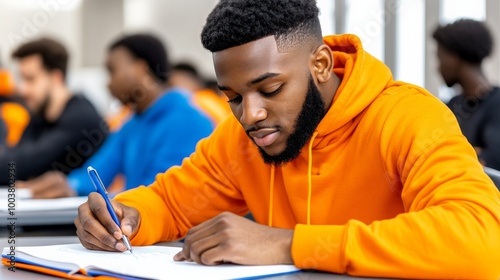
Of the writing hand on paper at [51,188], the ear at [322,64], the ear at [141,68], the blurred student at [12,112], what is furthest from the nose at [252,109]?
the blurred student at [12,112]

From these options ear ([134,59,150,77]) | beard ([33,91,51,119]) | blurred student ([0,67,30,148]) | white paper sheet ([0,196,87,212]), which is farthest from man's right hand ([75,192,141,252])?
blurred student ([0,67,30,148])

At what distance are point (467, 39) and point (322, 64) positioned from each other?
2.34 m

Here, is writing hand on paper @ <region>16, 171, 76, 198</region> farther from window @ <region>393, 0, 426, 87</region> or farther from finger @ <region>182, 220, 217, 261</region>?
window @ <region>393, 0, 426, 87</region>

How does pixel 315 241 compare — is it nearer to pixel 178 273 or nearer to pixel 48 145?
pixel 178 273

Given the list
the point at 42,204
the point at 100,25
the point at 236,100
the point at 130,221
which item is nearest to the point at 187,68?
the point at 100,25

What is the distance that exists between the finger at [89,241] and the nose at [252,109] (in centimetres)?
35

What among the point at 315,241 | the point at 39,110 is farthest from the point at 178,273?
the point at 39,110

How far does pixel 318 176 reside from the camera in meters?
1.42

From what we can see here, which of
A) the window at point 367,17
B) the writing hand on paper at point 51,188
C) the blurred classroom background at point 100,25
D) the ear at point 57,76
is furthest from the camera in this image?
the blurred classroom background at point 100,25

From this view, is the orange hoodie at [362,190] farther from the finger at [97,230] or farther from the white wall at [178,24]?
the white wall at [178,24]

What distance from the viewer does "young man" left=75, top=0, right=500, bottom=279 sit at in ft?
3.60

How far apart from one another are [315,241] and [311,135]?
313 millimetres

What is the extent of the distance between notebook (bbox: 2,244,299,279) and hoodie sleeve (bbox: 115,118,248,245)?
0.30 meters

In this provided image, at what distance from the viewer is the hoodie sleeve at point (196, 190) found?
1629 mm
